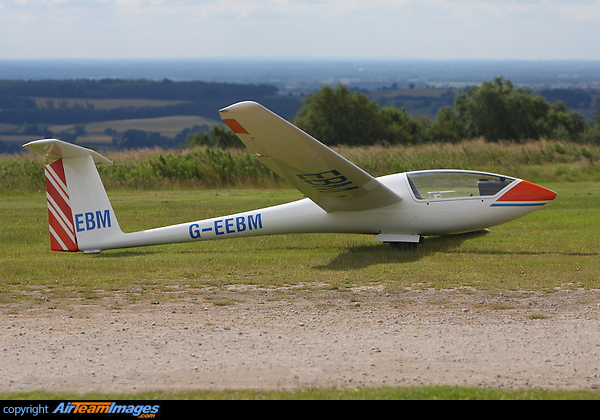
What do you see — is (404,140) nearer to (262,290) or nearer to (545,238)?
(545,238)

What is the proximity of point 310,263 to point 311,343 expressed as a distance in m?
5.43

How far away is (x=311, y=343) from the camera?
7.34m

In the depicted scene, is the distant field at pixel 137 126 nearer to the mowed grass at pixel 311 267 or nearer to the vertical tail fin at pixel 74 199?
the mowed grass at pixel 311 267

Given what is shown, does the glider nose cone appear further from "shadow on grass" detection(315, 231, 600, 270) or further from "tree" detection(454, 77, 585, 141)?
"tree" detection(454, 77, 585, 141)

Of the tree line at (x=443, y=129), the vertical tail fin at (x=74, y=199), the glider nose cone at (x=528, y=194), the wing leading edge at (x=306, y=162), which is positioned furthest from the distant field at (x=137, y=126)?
the glider nose cone at (x=528, y=194)

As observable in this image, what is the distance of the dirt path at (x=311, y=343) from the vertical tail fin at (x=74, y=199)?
4403mm

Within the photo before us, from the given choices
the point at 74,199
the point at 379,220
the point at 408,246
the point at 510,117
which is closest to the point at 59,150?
the point at 74,199

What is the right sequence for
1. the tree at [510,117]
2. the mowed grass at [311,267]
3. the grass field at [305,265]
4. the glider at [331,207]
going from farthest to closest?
the tree at [510,117] < the glider at [331,207] < the grass field at [305,265] < the mowed grass at [311,267]

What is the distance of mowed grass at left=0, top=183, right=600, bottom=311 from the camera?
34.3 ft

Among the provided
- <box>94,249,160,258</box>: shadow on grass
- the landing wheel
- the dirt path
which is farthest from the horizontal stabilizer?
the landing wheel

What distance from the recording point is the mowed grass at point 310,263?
10.5m
